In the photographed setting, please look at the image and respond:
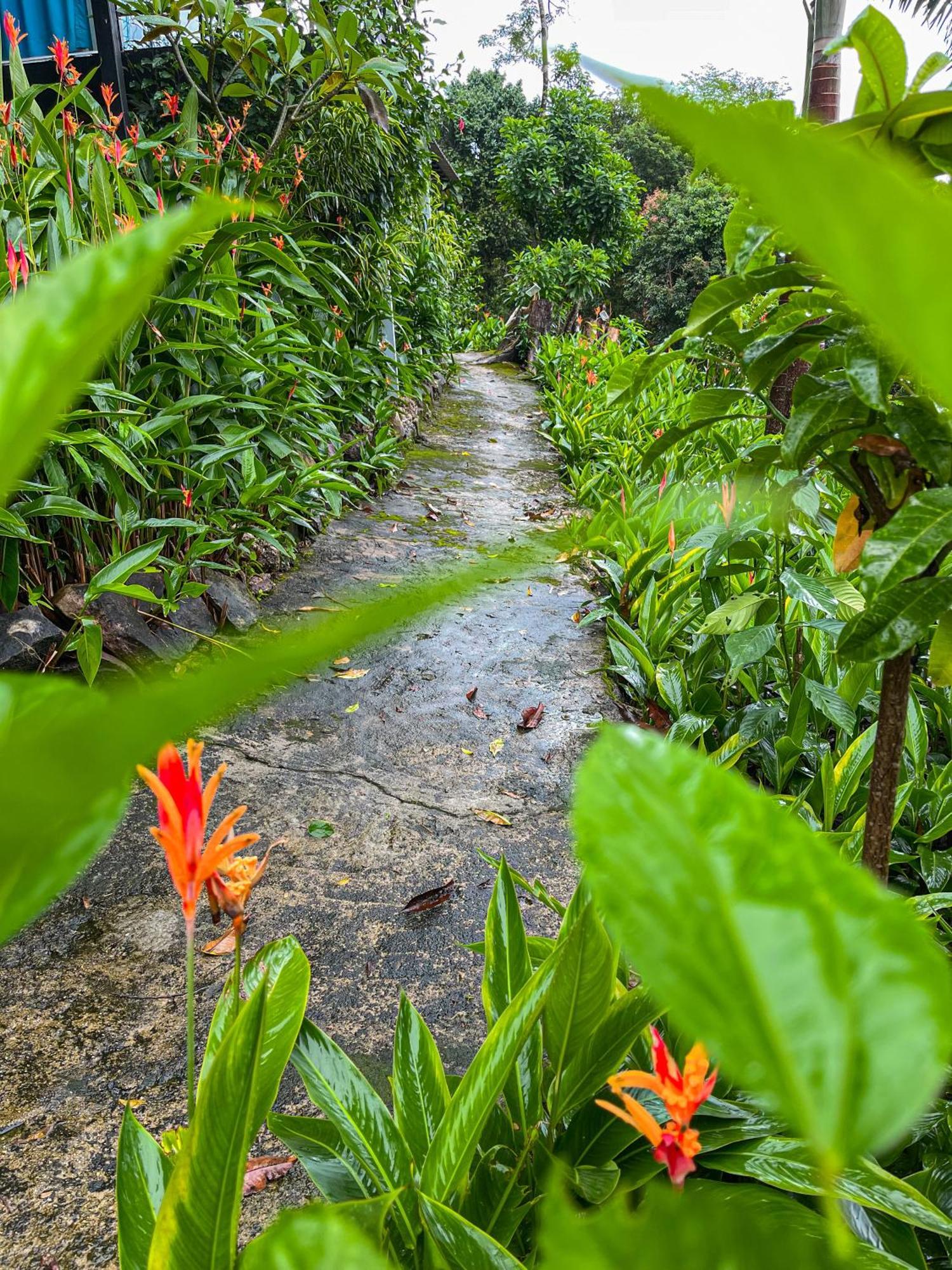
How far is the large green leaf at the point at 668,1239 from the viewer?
0.49 ft

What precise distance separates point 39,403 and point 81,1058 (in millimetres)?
1390

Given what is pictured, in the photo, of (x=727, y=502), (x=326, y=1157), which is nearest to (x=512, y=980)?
(x=326, y=1157)

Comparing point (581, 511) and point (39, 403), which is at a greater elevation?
point (39, 403)

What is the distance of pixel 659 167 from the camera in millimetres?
19516

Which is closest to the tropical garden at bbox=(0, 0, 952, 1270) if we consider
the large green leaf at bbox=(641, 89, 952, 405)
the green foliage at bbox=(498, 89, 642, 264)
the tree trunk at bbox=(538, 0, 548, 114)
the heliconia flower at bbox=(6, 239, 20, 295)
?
the large green leaf at bbox=(641, 89, 952, 405)

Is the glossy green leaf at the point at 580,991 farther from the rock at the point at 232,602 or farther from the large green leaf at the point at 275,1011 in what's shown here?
the rock at the point at 232,602

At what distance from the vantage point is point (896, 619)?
68cm

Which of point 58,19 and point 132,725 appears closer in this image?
point 132,725

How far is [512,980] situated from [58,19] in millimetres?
5443

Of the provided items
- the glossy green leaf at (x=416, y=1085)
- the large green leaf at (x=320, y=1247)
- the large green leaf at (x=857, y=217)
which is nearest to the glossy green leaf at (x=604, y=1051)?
the glossy green leaf at (x=416, y=1085)

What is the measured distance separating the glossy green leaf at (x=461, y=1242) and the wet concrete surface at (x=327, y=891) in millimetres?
474

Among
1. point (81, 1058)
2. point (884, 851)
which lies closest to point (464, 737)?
Result: point (81, 1058)

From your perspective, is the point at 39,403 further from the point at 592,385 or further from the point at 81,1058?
the point at 592,385

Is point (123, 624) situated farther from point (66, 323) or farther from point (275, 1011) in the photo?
point (66, 323)
